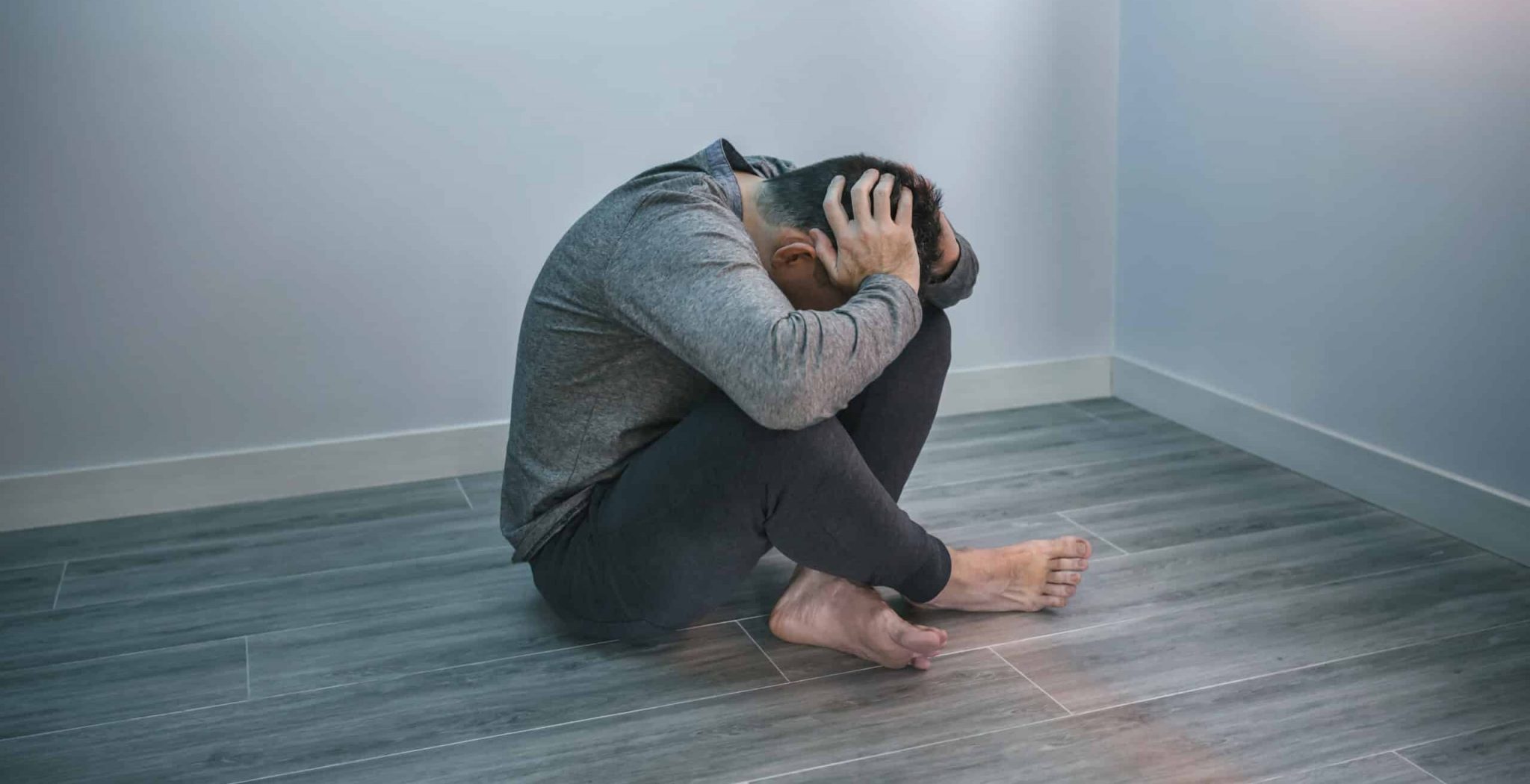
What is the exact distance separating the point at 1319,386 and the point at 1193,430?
0.36 m

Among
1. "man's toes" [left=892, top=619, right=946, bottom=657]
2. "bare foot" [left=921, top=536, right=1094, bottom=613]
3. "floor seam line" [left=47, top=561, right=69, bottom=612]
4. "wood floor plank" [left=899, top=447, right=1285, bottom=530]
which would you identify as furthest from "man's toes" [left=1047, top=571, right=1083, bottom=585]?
"floor seam line" [left=47, top=561, right=69, bottom=612]

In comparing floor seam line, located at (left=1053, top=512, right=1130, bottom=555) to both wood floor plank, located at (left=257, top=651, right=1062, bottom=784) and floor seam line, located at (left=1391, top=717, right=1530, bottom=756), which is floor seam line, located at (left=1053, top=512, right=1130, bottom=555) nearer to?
wood floor plank, located at (left=257, top=651, right=1062, bottom=784)

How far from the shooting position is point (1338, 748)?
1.44 meters

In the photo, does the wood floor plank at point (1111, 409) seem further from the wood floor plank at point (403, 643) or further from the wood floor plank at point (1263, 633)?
the wood floor plank at point (403, 643)

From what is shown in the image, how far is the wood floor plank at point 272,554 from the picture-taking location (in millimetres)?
2055

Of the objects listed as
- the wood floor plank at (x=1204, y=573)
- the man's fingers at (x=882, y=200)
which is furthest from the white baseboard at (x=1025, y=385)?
the man's fingers at (x=882, y=200)

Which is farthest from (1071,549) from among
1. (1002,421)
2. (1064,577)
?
(1002,421)

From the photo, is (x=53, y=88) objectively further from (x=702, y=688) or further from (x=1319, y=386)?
(x=1319, y=386)

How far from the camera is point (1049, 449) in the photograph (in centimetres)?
260

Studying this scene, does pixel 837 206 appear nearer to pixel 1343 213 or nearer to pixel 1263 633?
pixel 1263 633

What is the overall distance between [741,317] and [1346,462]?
1.41 m

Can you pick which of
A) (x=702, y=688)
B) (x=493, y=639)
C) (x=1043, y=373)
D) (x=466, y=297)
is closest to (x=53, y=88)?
(x=466, y=297)

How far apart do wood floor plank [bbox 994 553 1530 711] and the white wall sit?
127 cm

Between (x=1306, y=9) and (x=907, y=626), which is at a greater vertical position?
(x=1306, y=9)
